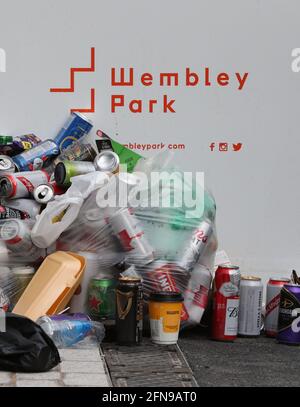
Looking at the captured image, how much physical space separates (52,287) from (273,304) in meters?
1.27

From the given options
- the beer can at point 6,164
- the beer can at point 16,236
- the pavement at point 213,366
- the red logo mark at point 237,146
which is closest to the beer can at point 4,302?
the beer can at point 16,236

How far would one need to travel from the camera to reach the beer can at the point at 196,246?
511cm

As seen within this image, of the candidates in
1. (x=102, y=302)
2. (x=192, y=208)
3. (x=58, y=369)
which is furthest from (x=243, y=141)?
(x=58, y=369)

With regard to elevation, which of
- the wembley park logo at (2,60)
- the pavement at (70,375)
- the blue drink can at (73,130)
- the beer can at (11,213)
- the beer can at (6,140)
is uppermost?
the wembley park logo at (2,60)

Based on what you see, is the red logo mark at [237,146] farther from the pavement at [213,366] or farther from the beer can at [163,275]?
the pavement at [213,366]

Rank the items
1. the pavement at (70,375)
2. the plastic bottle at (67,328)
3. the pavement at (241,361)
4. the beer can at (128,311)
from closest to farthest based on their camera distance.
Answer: the pavement at (70,375) < the pavement at (241,361) < the plastic bottle at (67,328) < the beer can at (128,311)

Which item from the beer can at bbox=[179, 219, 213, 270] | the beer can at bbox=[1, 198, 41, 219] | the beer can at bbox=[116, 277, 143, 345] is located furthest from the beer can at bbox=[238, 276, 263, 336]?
the beer can at bbox=[1, 198, 41, 219]

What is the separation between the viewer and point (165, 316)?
483 cm

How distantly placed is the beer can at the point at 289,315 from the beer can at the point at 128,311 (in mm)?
808

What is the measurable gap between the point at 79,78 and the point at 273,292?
176cm

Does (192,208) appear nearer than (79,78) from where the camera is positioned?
Yes

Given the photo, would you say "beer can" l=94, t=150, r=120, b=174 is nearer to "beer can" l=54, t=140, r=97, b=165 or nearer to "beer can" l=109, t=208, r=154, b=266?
"beer can" l=54, t=140, r=97, b=165

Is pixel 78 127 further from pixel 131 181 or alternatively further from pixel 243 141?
pixel 243 141
